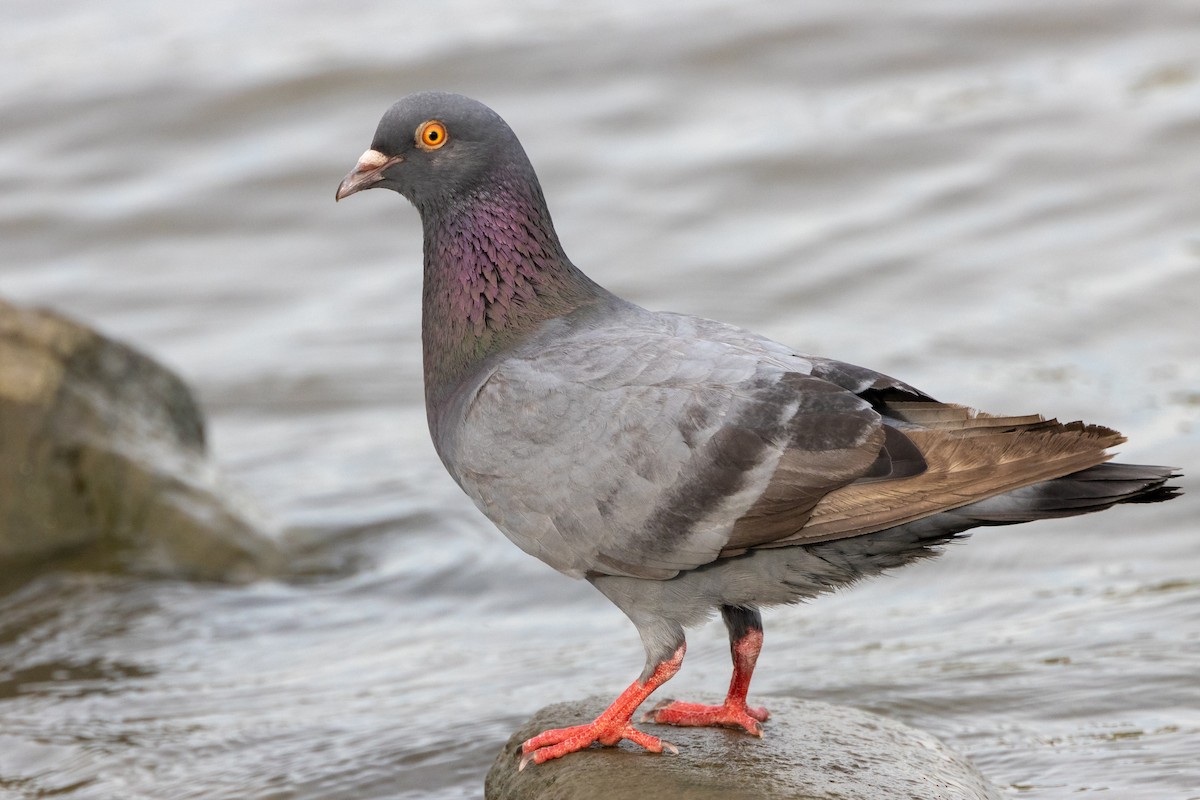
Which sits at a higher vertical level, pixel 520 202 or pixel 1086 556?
pixel 520 202

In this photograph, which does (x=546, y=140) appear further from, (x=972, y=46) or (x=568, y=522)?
(x=568, y=522)

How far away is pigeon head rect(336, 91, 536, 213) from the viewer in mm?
5602

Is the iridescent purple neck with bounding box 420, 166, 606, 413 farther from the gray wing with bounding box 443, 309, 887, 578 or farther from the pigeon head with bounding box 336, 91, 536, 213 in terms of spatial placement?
the gray wing with bounding box 443, 309, 887, 578

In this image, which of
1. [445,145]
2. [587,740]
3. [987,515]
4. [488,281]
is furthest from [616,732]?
[445,145]

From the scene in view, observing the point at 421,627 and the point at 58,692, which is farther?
the point at 421,627

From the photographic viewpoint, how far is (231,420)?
36.2 ft

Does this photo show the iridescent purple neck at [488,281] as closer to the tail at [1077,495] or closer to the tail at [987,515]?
the tail at [987,515]

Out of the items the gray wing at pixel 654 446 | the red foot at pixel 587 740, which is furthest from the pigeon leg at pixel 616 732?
the gray wing at pixel 654 446

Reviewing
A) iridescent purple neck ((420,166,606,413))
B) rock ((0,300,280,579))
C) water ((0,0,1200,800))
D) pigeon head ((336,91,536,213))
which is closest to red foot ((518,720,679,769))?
water ((0,0,1200,800))

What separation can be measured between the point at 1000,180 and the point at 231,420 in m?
7.12

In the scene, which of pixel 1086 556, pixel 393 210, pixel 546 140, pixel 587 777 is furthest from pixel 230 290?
pixel 587 777

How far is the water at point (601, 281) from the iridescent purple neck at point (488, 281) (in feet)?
6.03

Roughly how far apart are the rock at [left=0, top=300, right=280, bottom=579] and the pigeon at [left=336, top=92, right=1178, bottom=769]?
330 cm

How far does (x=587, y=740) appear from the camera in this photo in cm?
528
